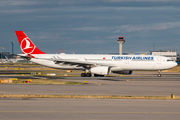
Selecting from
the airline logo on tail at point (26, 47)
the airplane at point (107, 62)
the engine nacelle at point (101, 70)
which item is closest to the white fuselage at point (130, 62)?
the airplane at point (107, 62)

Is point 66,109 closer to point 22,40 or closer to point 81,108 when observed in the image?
point 81,108

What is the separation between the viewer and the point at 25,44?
168 ft

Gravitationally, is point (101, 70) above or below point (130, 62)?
below

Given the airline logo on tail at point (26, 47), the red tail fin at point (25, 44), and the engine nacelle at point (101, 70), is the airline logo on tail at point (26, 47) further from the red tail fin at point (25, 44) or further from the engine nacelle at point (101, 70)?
the engine nacelle at point (101, 70)

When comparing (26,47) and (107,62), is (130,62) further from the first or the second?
(26,47)

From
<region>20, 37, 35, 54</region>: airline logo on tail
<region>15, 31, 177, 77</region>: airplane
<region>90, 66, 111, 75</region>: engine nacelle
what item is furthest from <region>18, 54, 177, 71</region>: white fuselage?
<region>20, 37, 35, 54</region>: airline logo on tail

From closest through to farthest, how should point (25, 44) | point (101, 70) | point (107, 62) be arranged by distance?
point (101, 70) → point (107, 62) → point (25, 44)

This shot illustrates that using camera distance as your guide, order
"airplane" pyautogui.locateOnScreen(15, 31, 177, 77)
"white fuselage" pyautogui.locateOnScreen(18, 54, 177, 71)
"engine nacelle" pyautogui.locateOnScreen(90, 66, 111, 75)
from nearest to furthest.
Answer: "engine nacelle" pyautogui.locateOnScreen(90, 66, 111, 75)
"airplane" pyautogui.locateOnScreen(15, 31, 177, 77)
"white fuselage" pyautogui.locateOnScreen(18, 54, 177, 71)

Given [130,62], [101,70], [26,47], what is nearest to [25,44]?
[26,47]

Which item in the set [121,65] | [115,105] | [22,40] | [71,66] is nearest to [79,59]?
[71,66]

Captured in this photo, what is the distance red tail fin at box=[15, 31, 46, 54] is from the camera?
2011 inches

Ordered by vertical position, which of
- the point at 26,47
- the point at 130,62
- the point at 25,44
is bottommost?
the point at 130,62

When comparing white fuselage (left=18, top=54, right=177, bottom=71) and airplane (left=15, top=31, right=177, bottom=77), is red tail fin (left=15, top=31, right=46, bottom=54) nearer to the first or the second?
airplane (left=15, top=31, right=177, bottom=77)

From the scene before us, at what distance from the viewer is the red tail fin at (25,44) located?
2011 inches
